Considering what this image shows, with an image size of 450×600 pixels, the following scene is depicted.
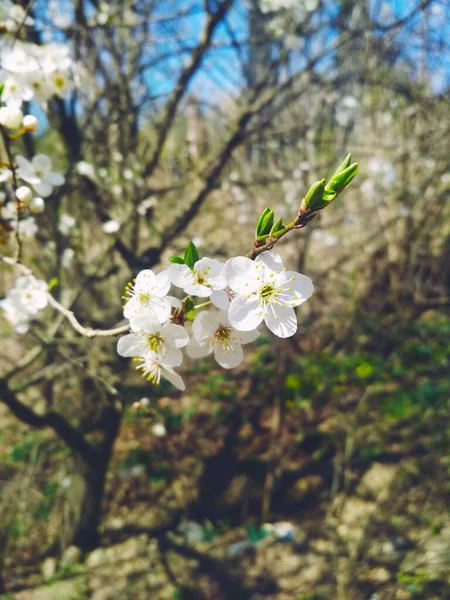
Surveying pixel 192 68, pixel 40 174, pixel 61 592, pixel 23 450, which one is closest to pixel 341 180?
pixel 40 174

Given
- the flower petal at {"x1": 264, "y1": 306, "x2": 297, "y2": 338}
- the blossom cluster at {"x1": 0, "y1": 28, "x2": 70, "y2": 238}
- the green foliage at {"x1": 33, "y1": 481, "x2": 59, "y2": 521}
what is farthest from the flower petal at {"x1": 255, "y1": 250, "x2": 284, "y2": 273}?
the green foliage at {"x1": 33, "y1": 481, "x2": 59, "y2": 521}

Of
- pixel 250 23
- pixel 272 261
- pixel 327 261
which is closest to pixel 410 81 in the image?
pixel 250 23

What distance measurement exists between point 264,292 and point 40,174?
102cm

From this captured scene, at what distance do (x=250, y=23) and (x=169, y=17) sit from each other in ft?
5.90

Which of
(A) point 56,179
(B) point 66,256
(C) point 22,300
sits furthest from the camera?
(B) point 66,256

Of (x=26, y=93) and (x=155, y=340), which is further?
(x=26, y=93)

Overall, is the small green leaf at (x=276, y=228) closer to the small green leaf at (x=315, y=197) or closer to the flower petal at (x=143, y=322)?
the small green leaf at (x=315, y=197)

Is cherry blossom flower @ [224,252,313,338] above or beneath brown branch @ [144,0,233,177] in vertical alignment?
beneath

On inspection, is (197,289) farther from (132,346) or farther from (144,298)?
(132,346)

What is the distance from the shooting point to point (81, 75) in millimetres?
2139

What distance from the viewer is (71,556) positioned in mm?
2926

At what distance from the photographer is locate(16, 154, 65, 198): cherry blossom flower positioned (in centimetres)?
125

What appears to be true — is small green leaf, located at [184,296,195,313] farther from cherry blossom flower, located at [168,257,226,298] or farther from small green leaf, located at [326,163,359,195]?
small green leaf, located at [326,163,359,195]

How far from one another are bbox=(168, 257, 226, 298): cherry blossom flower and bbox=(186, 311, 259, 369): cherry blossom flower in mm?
76
